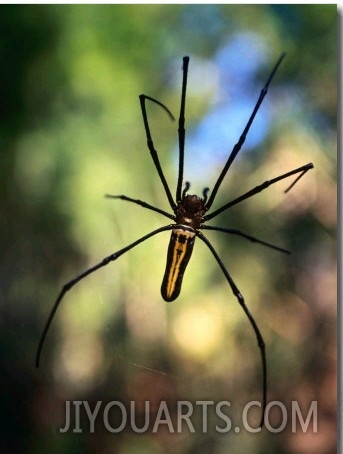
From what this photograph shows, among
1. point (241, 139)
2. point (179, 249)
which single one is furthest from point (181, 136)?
point (179, 249)

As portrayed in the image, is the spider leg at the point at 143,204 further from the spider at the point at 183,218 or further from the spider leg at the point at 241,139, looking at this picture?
the spider leg at the point at 241,139

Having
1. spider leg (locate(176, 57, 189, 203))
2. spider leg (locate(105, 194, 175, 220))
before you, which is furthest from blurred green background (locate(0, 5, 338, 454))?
spider leg (locate(176, 57, 189, 203))

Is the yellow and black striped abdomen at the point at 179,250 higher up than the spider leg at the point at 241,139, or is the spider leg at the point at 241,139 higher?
the spider leg at the point at 241,139

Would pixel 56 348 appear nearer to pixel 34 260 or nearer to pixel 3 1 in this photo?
pixel 34 260

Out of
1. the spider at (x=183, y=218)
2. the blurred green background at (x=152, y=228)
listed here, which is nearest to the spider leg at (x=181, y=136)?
the spider at (x=183, y=218)

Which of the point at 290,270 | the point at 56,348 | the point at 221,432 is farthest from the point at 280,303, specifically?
the point at 56,348

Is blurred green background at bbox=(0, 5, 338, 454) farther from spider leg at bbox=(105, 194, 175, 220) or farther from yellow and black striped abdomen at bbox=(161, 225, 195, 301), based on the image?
yellow and black striped abdomen at bbox=(161, 225, 195, 301)

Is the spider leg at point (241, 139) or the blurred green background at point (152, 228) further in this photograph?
the blurred green background at point (152, 228)

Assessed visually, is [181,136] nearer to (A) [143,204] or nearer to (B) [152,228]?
(A) [143,204]

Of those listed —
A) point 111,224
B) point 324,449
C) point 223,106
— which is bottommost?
point 324,449
